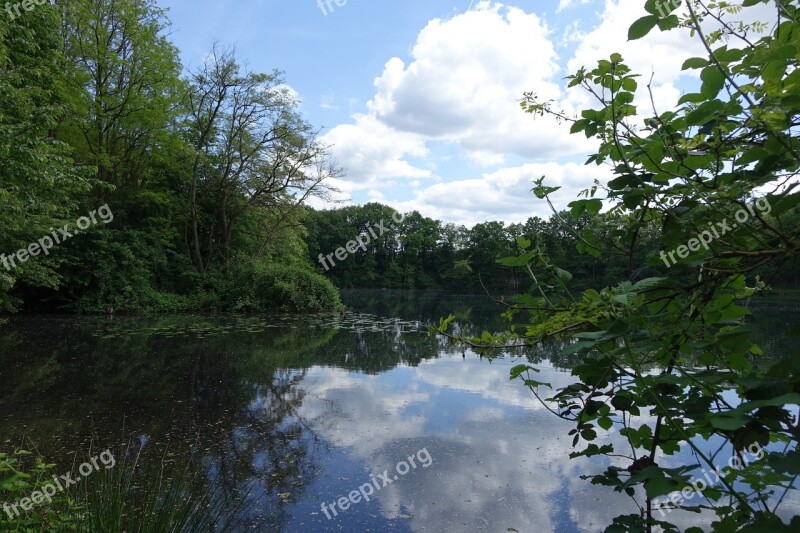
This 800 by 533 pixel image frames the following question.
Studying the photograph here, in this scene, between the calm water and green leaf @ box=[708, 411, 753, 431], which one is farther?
the calm water

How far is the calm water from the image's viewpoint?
3.62 m

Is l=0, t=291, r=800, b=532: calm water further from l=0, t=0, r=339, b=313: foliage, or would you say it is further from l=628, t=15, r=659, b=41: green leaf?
l=0, t=0, r=339, b=313: foliage

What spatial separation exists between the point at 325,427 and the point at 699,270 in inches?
196

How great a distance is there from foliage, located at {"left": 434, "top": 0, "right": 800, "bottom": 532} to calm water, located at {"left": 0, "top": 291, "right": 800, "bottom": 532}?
0.88 ft

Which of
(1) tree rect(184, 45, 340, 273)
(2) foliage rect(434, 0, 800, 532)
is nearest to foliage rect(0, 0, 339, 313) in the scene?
(1) tree rect(184, 45, 340, 273)

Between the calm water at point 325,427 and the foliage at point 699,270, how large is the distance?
268 mm

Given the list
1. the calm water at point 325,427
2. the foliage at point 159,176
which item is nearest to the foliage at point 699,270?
the calm water at point 325,427

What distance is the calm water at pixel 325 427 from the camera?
362 cm

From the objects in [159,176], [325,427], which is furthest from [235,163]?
[325,427]

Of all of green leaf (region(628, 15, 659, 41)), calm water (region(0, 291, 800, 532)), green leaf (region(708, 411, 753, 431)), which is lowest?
calm water (region(0, 291, 800, 532))

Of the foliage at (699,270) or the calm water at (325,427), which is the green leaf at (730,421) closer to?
the foliage at (699,270)

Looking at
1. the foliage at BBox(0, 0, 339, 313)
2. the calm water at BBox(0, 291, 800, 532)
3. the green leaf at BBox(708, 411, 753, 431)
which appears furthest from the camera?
the foliage at BBox(0, 0, 339, 313)

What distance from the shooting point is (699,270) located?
1.11 m

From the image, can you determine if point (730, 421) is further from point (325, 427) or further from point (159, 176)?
point (159, 176)
